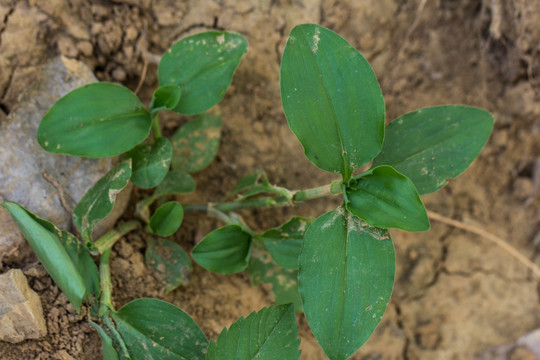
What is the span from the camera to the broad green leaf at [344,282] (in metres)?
1.84

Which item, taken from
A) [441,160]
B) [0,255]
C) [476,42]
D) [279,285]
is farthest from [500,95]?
[0,255]

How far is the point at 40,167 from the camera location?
221 centimetres

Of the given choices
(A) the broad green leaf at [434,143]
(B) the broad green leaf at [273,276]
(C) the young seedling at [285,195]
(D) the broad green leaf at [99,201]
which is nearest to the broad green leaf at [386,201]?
(C) the young seedling at [285,195]

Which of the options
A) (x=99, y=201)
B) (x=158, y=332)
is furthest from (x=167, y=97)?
(x=158, y=332)

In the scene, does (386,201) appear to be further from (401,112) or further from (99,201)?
(401,112)

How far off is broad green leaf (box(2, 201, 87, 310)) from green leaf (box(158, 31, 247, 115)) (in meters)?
0.76

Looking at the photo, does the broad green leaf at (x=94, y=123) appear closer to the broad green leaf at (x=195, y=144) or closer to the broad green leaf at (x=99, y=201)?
the broad green leaf at (x=99, y=201)

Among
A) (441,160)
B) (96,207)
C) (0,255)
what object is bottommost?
(0,255)

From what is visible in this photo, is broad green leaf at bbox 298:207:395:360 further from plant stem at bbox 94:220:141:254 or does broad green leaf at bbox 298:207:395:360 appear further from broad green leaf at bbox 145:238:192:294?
plant stem at bbox 94:220:141:254

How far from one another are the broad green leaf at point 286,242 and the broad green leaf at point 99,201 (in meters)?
0.65

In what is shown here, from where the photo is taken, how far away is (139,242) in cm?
240

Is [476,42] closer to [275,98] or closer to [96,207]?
[275,98]

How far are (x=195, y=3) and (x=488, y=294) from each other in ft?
7.62

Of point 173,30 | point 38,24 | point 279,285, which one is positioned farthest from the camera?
point 173,30
